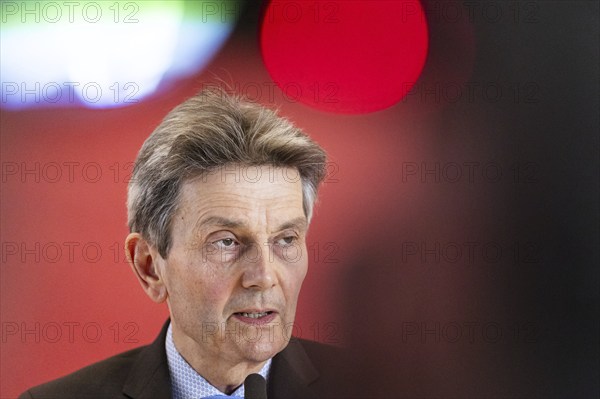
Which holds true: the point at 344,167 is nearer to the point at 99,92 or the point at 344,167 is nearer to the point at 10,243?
the point at 99,92

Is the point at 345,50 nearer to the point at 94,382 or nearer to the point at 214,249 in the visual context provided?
the point at 214,249

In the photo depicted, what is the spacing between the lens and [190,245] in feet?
4.33

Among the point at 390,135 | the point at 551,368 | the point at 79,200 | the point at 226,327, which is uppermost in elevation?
the point at 390,135

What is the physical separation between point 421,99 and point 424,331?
49 centimetres

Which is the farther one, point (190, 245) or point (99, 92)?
point (99, 92)

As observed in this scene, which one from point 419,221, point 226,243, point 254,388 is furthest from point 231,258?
point 419,221

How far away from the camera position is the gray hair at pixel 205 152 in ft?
4.29

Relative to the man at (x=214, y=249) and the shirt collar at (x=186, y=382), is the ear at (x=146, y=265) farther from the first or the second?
the shirt collar at (x=186, y=382)

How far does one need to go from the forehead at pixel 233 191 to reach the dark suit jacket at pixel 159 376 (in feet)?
0.89

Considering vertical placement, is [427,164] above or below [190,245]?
above

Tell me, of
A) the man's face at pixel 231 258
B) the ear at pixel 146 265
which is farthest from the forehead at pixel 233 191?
the ear at pixel 146 265

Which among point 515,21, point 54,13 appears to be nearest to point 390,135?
point 515,21

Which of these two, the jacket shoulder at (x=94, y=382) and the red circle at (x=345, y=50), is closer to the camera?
the jacket shoulder at (x=94, y=382)

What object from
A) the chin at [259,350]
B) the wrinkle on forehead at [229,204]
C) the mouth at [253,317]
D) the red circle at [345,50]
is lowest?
the chin at [259,350]
